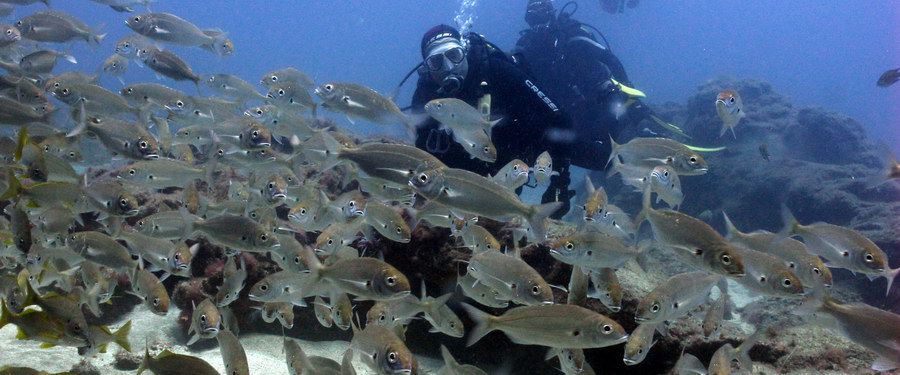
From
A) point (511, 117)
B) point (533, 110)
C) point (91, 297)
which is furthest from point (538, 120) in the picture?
point (91, 297)

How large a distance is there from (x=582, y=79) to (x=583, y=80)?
0.11 metres

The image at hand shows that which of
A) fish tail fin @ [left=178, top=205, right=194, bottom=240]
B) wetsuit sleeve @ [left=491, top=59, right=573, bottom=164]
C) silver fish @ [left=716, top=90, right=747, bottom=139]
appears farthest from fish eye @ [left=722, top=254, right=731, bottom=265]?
wetsuit sleeve @ [left=491, top=59, right=573, bottom=164]

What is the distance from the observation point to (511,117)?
809cm

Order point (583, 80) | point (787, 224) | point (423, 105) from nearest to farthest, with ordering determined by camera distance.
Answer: point (787, 224) → point (423, 105) → point (583, 80)

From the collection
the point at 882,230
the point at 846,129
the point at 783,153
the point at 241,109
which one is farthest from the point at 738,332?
the point at 846,129

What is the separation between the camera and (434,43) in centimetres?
675

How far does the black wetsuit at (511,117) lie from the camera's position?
299 inches

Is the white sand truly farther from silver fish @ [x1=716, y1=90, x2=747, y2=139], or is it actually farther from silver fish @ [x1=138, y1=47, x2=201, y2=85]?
silver fish @ [x1=716, y1=90, x2=747, y2=139]

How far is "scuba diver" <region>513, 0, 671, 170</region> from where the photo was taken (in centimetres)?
1028

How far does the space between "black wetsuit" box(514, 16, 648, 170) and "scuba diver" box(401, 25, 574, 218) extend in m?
1.58

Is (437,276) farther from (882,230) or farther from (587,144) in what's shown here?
(882,230)

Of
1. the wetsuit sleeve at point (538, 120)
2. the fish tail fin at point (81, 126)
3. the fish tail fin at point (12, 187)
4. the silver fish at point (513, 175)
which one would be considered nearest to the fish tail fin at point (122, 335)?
the fish tail fin at point (12, 187)

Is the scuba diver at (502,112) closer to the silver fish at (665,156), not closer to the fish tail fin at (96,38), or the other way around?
the silver fish at (665,156)

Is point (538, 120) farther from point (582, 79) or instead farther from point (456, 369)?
point (582, 79)
